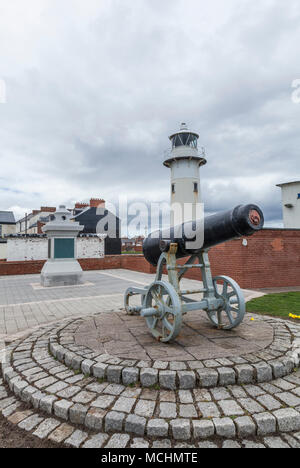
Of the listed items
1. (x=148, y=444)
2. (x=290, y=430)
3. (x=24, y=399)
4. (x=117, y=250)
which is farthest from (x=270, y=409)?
(x=117, y=250)

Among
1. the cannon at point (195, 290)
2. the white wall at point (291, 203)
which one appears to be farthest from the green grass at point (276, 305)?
the white wall at point (291, 203)

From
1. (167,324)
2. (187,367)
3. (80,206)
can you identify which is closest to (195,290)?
(167,324)

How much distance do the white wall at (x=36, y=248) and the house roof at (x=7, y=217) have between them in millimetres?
23626

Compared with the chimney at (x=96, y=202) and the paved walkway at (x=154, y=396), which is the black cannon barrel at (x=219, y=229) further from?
the chimney at (x=96, y=202)

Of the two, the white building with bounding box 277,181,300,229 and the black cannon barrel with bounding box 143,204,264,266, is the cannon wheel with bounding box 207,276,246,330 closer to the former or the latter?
the black cannon barrel with bounding box 143,204,264,266

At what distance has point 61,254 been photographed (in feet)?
41.6

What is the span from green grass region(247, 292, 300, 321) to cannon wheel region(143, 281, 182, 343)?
10.1 ft

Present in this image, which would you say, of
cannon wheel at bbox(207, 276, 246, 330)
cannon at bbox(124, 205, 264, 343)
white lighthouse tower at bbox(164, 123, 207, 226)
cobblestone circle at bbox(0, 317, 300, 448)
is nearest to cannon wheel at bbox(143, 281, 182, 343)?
cannon at bbox(124, 205, 264, 343)

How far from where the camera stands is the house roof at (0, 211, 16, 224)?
1683 inches

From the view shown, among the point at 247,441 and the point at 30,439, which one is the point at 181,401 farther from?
the point at 30,439

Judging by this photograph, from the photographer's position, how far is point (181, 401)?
2.59 meters

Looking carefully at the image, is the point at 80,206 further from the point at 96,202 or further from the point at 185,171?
the point at 185,171

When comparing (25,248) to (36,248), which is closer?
(25,248)

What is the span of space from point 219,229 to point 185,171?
18358 millimetres
